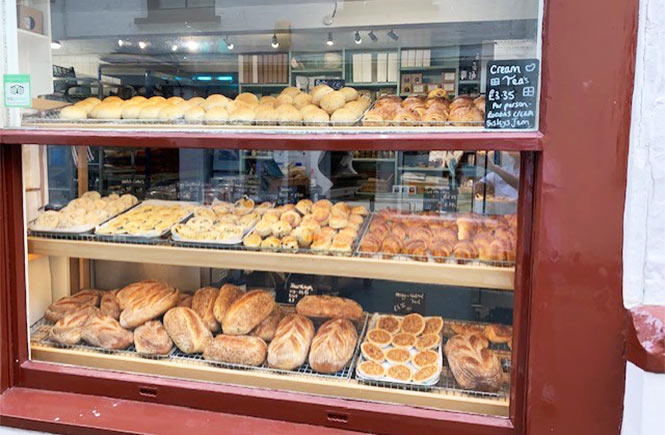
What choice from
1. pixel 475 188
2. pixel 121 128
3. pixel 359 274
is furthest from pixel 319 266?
pixel 121 128

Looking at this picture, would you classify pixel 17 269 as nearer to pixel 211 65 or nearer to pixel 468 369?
pixel 211 65

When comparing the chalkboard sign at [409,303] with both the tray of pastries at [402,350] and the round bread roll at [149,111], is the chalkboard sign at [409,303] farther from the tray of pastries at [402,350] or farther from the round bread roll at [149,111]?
the round bread roll at [149,111]

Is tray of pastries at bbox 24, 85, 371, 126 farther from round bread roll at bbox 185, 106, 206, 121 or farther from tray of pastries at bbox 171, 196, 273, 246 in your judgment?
tray of pastries at bbox 171, 196, 273, 246

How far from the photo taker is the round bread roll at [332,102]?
178 cm

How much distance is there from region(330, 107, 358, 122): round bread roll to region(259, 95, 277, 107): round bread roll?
0.85 ft

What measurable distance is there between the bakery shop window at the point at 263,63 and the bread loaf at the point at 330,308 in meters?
0.67

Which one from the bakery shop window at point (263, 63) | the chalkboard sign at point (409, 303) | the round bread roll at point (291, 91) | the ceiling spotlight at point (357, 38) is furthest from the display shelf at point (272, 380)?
the ceiling spotlight at point (357, 38)

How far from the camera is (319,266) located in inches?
64.6

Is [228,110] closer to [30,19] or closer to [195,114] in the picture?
[195,114]

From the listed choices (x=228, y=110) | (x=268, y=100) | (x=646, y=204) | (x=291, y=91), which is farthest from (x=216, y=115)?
(x=646, y=204)

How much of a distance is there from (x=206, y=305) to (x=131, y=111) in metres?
0.75

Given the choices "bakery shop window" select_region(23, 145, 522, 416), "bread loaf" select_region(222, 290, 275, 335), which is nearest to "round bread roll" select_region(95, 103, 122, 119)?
"bakery shop window" select_region(23, 145, 522, 416)

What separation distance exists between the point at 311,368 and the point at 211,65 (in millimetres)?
1251

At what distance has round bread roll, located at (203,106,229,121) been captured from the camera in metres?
1.76
